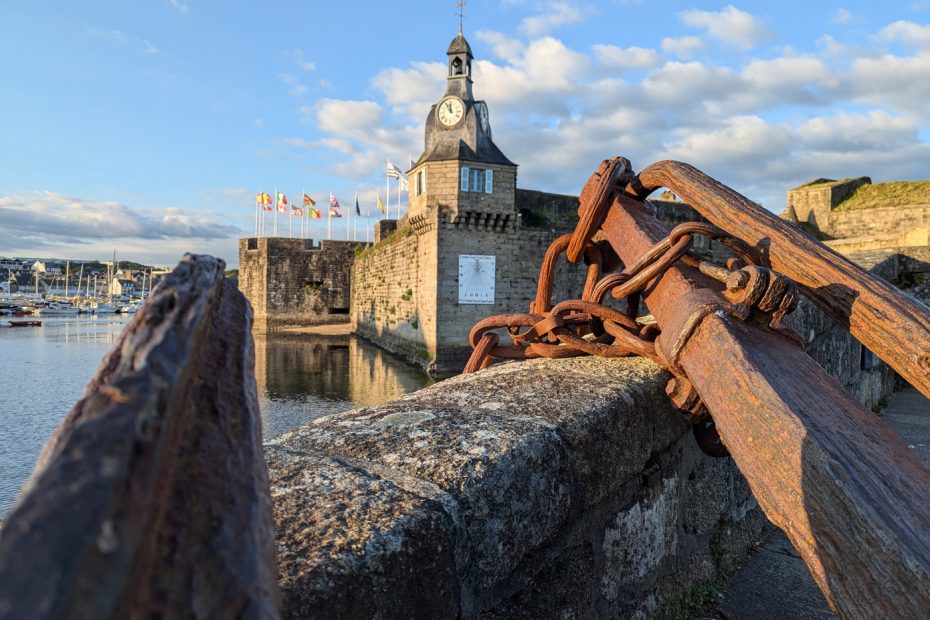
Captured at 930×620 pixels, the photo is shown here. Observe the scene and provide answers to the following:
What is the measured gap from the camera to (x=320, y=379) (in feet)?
53.9

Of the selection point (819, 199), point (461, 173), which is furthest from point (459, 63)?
point (819, 199)

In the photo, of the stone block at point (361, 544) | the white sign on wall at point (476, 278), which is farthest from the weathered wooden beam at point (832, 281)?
the white sign on wall at point (476, 278)

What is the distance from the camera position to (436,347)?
63.2 feet

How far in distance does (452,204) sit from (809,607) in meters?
18.6

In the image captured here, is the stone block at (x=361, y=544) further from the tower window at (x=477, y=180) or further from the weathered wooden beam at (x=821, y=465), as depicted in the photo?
the tower window at (x=477, y=180)

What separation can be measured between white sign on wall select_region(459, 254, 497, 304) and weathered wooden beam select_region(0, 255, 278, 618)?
62.5ft

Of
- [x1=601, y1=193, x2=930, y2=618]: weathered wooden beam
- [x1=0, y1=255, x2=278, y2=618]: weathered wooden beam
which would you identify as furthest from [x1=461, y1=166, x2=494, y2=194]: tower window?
[x1=0, y1=255, x2=278, y2=618]: weathered wooden beam

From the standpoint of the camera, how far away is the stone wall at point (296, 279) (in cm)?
3381

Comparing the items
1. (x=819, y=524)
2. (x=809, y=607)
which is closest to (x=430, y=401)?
(x=819, y=524)

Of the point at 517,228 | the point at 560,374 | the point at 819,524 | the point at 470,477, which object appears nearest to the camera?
the point at 819,524

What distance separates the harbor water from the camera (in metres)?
9.65

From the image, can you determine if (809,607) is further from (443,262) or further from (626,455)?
(443,262)

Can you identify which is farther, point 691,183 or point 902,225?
point 902,225

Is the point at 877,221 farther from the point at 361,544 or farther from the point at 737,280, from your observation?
the point at 361,544
